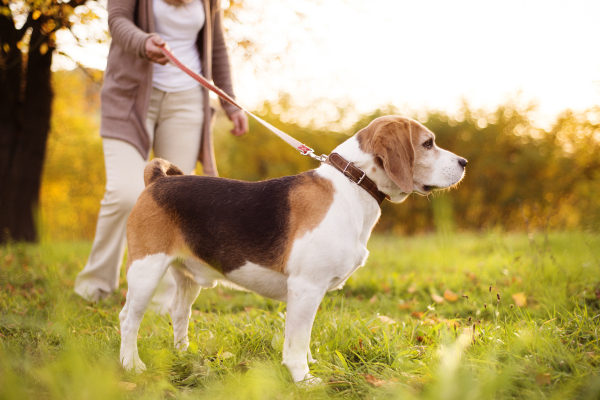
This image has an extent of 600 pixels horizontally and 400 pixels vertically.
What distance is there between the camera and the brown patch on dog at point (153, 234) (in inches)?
106

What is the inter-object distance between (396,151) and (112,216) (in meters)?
2.52

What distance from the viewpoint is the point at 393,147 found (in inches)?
103

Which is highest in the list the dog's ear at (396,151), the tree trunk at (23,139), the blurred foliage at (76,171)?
the dog's ear at (396,151)

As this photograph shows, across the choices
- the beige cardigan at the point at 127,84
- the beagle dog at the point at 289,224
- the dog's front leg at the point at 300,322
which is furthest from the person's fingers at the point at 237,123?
the dog's front leg at the point at 300,322

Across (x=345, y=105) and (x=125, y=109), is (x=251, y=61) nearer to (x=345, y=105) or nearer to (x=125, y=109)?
(x=345, y=105)

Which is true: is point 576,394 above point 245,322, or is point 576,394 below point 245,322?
→ above

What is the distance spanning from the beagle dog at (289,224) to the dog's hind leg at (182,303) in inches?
12.1

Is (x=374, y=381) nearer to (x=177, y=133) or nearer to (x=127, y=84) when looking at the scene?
(x=177, y=133)

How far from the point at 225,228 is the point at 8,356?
140 centimetres

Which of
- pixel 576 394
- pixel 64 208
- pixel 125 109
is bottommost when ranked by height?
pixel 64 208

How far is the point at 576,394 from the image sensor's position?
2031mm

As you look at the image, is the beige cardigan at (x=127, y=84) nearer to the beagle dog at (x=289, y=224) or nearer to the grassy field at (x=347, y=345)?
the beagle dog at (x=289, y=224)

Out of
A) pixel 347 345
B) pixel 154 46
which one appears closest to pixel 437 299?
pixel 347 345

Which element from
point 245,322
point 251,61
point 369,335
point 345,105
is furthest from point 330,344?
point 345,105
